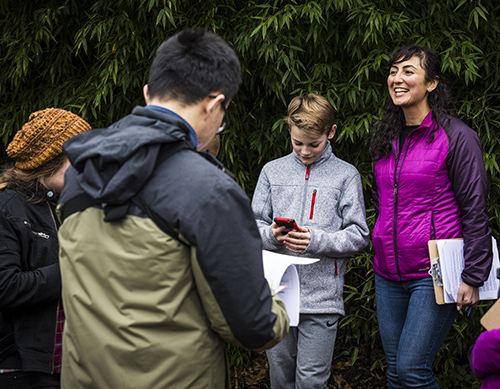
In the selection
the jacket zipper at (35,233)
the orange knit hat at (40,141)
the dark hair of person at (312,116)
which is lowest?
the jacket zipper at (35,233)

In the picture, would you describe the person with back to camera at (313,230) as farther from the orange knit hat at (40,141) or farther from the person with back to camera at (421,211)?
the orange knit hat at (40,141)

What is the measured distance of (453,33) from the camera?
10.4ft

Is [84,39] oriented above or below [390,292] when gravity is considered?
above

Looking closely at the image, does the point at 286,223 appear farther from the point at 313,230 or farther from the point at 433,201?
the point at 433,201

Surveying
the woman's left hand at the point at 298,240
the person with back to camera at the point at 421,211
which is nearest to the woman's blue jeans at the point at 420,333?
the person with back to camera at the point at 421,211

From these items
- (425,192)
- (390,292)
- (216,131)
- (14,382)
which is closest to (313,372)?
(390,292)

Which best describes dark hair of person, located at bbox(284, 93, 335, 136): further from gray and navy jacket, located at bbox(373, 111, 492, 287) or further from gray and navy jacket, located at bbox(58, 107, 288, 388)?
gray and navy jacket, located at bbox(58, 107, 288, 388)

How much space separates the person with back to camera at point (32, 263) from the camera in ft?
5.70

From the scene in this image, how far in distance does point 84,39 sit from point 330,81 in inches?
58.6

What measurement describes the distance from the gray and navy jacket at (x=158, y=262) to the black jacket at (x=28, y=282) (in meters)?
0.50

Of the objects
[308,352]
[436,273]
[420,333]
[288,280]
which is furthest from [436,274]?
[288,280]

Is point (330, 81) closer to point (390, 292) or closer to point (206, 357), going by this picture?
point (390, 292)

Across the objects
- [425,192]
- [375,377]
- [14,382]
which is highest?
[425,192]

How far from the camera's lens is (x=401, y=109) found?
8.52 feet
